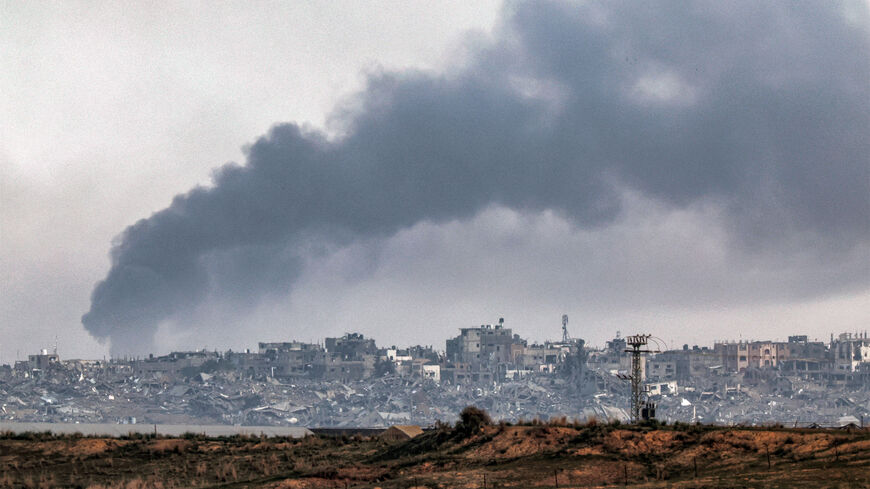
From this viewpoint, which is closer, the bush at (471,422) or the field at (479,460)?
the field at (479,460)

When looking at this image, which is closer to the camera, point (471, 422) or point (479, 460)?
point (479, 460)

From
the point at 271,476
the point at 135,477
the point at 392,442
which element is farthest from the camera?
the point at 392,442

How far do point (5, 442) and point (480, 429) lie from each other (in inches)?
1459

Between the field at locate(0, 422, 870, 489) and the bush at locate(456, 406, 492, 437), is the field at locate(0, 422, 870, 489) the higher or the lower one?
the lower one

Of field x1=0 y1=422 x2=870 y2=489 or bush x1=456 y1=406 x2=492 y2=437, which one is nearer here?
field x1=0 y1=422 x2=870 y2=489

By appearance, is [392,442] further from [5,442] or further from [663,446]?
[5,442]

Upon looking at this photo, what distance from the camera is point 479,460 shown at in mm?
59406

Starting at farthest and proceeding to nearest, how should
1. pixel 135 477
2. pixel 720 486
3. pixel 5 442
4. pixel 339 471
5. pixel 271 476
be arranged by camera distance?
1. pixel 5 442
2. pixel 135 477
3. pixel 271 476
4. pixel 339 471
5. pixel 720 486

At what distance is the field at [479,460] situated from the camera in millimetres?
49531

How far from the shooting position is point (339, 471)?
59281mm

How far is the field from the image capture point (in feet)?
163

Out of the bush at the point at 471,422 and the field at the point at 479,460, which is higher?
the bush at the point at 471,422

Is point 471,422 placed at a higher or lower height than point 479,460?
higher

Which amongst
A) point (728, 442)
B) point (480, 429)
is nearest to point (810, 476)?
point (728, 442)
